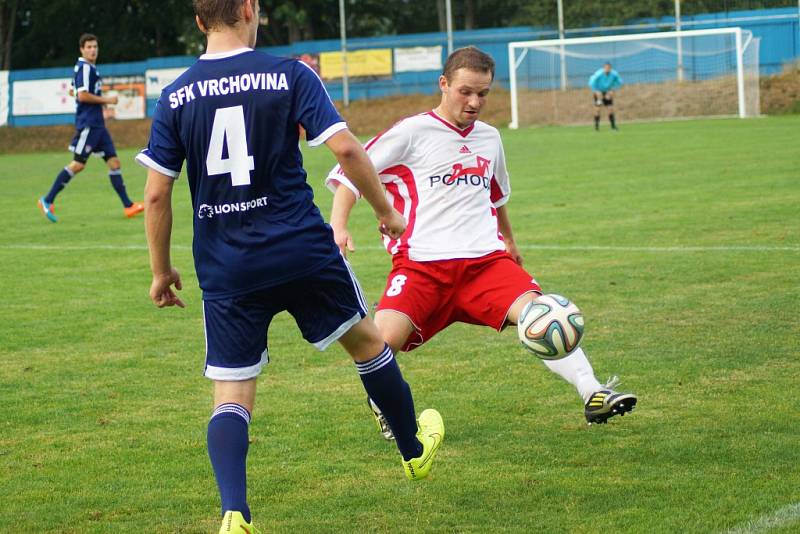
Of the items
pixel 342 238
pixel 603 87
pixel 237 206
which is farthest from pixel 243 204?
pixel 603 87

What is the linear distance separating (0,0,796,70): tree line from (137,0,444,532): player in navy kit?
146ft

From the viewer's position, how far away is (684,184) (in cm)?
1573

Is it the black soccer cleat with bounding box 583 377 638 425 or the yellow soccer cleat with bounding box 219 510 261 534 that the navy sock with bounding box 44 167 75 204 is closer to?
the black soccer cleat with bounding box 583 377 638 425

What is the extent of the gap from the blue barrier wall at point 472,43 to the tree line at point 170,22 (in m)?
5.88

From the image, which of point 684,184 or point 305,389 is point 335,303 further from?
point 684,184

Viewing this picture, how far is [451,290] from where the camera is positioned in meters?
5.23

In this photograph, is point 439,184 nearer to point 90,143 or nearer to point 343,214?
point 343,214

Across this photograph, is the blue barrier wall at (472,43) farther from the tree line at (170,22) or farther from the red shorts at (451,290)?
the red shorts at (451,290)

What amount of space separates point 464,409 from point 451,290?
708mm

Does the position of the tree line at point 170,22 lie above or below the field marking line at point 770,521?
above

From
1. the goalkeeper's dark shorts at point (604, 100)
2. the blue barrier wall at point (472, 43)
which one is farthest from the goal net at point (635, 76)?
the goalkeeper's dark shorts at point (604, 100)

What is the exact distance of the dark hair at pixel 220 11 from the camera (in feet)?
12.2

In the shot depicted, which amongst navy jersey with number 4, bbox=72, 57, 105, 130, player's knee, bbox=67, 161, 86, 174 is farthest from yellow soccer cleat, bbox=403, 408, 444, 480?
navy jersey with number 4, bbox=72, 57, 105, 130

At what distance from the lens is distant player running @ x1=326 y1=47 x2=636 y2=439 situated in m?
5.11
